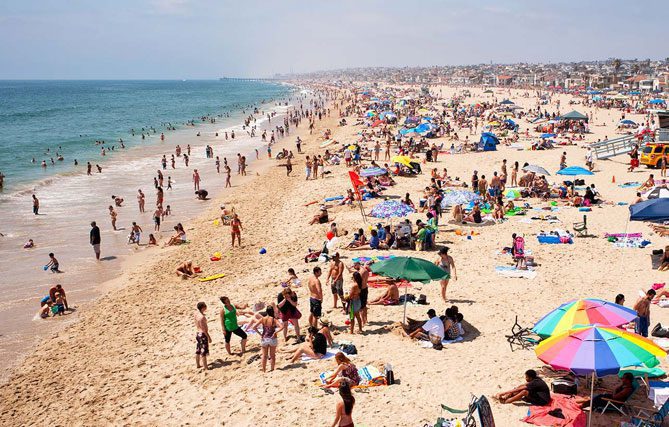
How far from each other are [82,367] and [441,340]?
692 cm

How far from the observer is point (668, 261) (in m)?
12.1

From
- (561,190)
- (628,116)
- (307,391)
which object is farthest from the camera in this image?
(628,116)

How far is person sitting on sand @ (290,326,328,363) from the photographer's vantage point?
887 centimetres

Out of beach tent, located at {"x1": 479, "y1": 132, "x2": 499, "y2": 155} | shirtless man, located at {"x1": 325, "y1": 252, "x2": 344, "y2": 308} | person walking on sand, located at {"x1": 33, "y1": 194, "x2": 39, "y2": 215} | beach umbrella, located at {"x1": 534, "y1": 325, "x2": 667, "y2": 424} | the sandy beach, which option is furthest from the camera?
beach tent, located at {"x1": 479, "y1": 132, "x2": 499, "y2": 155}

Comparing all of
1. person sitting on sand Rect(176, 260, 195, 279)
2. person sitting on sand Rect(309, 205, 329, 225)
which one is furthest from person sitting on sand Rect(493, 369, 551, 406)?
person sitting on sand Rect(309, 205, 329, 225)

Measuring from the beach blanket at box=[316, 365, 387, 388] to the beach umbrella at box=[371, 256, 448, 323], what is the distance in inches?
63.0

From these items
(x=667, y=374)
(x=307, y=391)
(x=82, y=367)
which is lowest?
(x=82, y=367)

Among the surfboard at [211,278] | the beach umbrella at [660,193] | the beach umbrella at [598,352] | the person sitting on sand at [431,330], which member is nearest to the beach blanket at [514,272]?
the person sitting on sand at [431,330]

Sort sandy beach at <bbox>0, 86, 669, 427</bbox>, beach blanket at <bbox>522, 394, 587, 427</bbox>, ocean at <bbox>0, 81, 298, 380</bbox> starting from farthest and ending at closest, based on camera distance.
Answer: ocean at <bbox>0, 81, 298, 380</bbox>, sandy beach at <bbox>0, 86, 669, 427</bbox>, beach blanket at <bbox>522, 394, 587, 427</bbox>

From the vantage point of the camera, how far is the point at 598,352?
5.80m

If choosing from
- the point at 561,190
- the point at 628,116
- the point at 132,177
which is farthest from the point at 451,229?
the point at 628,116

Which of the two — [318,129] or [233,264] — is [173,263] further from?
[318,129]

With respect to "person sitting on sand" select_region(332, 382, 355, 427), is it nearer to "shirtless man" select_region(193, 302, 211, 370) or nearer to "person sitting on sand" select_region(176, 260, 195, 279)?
"shirtless man" select_region(193, 302, 211, 370)

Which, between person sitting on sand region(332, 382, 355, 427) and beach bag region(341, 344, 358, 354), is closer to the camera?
person sitting on sand region(332, 382, 355, 427)
